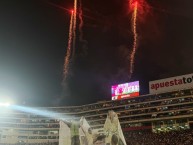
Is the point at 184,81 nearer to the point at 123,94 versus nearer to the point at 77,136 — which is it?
the point at 123,94

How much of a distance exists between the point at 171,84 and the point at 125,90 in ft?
59.3

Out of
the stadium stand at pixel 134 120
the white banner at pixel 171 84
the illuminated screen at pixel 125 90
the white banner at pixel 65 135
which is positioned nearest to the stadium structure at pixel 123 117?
the stadium stand at pixel 134 120

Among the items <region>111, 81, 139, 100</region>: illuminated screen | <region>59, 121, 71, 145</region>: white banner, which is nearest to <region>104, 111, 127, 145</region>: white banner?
<region>59, 121, 71, 145</region>: white banner

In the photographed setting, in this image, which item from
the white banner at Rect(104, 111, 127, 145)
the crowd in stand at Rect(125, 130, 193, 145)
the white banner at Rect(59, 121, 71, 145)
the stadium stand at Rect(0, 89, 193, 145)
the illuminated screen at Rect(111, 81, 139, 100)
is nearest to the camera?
the white banner at Rect(59, 121, 71, 145)

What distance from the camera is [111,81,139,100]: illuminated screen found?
381 ft

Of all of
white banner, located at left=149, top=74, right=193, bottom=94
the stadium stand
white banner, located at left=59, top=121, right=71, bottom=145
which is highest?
white banner, located at left=149, top=74, right=193, bottom=94

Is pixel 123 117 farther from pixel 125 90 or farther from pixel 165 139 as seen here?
pixel 165 139

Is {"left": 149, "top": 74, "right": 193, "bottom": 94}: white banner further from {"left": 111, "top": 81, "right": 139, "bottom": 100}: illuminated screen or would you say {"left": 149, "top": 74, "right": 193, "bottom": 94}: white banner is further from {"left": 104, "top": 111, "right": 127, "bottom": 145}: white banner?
{"left": 104, "top": 111, "right": 127, "bottom": 145}: white banner

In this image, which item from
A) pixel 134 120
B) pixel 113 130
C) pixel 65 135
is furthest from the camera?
pixel 134 120

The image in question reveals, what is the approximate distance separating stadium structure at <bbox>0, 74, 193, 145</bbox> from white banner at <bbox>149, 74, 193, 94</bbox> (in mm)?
2204

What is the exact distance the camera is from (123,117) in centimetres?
12481

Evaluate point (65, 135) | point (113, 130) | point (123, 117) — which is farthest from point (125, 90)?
point (65, 135)

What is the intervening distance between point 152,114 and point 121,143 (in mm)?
82521

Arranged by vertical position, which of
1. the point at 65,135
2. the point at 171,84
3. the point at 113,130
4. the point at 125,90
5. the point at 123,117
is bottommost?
the point at 65,135
